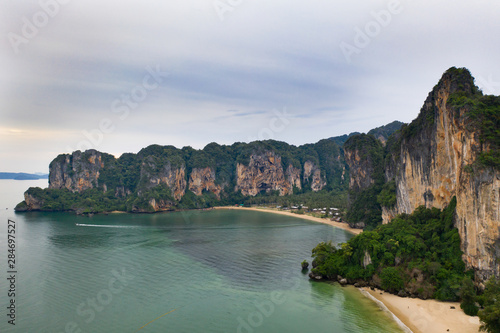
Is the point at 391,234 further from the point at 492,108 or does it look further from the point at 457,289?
the point at 492,108

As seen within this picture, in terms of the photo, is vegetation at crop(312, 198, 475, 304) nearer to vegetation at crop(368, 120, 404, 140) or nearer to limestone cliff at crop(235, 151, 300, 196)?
limestone cliff at crop(235, 151, 300, 196)

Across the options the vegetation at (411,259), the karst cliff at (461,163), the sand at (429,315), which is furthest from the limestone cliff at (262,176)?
the sand at (429,315)

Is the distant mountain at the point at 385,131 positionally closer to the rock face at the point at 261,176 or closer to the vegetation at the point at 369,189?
the rock face at the point at 261,176

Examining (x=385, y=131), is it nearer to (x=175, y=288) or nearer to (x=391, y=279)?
(x=391, y=279)

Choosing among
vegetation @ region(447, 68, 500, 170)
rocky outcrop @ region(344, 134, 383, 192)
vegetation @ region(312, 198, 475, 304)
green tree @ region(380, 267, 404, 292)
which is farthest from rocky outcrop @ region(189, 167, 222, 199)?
vegetation @ region(447, 68, 500, 170)

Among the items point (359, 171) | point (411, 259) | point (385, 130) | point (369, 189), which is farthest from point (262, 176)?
point (411, 259)

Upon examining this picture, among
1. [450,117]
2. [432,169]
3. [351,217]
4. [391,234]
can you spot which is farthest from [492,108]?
[351,217]
